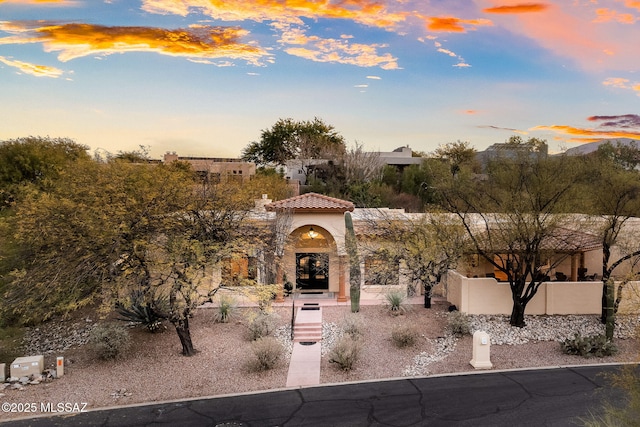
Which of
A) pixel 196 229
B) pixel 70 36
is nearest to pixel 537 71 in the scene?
pixel 196 229

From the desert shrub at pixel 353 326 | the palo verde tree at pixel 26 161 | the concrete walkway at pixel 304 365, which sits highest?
the palo verde tree at pixel 26 161

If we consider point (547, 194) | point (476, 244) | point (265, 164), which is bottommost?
point (476, 244)

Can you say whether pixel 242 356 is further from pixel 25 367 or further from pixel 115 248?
pixel 25 367

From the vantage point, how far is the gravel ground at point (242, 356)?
12234 mm

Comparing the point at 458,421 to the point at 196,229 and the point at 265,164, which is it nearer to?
the point at 196,229

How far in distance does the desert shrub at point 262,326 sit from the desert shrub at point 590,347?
10907 mm

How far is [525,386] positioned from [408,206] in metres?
30.3

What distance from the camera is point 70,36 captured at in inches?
776

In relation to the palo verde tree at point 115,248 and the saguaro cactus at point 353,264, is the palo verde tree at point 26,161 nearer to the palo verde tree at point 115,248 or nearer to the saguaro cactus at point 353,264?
the palo verde tree at point 115,248

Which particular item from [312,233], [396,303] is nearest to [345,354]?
[396,303]

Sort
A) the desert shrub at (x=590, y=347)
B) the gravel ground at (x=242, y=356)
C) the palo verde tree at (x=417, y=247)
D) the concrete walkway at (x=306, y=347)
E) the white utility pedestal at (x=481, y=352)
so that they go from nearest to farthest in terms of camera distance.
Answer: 1. the gravel ground at (x=242, y=356)
2. the concrete walkway at (x=306, y=347)
3. the white utility pedestal at (x=481, y=352)
4. the desert shrub at (x=590, y=347)
5. the palo verde tree at (x=417, y=247)

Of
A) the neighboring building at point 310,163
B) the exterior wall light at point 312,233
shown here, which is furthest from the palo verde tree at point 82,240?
the neighboring building at point 310,163

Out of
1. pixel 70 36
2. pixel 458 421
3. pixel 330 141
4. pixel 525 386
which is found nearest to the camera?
pixel 458 421

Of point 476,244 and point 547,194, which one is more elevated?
point 547,194
